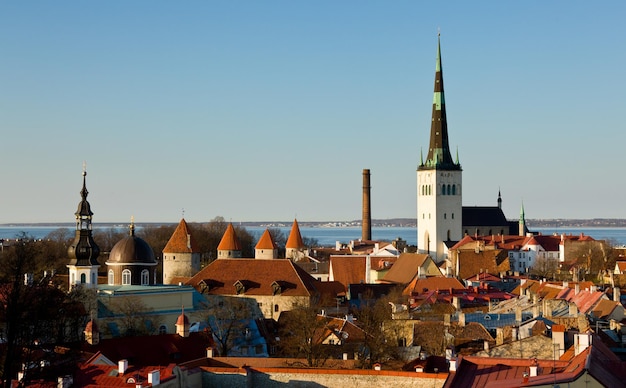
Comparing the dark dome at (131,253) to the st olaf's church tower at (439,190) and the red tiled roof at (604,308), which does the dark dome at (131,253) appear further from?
the st olaf's church tower at (439,190)

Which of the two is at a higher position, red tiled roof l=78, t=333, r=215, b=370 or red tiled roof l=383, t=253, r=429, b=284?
red tiled roof l=383, t=253, r=429, b=284

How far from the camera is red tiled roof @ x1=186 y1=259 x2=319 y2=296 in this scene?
62.2 m

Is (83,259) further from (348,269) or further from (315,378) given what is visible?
(348,269)

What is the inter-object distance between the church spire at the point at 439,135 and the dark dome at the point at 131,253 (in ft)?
184

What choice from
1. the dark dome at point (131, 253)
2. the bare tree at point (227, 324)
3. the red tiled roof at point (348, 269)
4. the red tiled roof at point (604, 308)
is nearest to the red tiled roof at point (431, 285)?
the bare tree at point (227, 324)

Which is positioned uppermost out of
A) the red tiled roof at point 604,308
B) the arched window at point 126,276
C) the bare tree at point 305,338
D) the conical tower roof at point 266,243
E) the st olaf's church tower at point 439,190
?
the st olaf's church tower at point 439,190

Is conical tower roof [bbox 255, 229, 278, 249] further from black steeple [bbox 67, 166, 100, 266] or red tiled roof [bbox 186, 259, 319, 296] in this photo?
black steeple [bbox 67, 166, 100, 266]

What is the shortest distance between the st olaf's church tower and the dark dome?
55431 mm

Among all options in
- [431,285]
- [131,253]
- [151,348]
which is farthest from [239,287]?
[151,348]

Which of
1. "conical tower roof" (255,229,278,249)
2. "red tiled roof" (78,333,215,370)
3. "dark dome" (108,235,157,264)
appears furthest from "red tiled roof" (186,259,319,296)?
"red tiled roof" (78,333,215,370)

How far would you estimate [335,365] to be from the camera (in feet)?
116

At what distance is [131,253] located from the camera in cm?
5869

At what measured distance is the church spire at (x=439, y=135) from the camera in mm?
110688

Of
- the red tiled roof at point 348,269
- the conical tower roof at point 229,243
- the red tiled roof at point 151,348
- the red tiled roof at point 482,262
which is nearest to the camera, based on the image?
the red tiled roof at point 151,348
